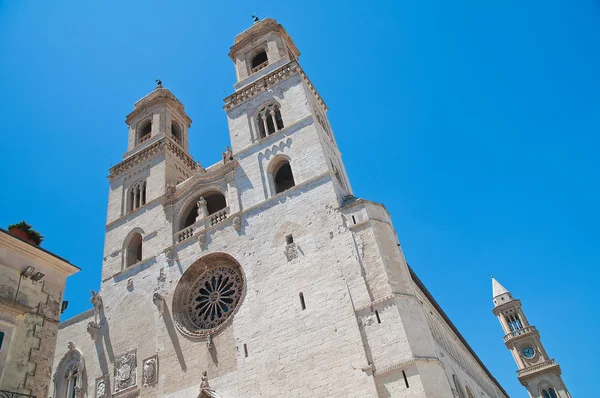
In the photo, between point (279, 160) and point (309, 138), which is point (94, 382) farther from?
point (309, 138)

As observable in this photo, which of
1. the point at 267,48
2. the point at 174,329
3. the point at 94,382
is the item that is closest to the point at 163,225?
the point at 174,329

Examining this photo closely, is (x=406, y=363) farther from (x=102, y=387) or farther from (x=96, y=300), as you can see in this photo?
(x=96, y=300)

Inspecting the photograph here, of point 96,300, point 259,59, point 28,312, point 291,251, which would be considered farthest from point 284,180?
point 28,312

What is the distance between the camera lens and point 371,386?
530 inches

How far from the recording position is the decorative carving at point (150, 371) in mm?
17484

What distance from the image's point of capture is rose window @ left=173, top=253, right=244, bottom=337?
708 inches

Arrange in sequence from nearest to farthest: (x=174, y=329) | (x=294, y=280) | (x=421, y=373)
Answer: (x=421, y=373)
(x=294, y=280)
(x=174, y=329)

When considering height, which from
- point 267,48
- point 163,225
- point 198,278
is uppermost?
point 267,48

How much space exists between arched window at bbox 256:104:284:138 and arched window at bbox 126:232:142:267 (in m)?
8.06

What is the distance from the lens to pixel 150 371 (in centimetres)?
1767

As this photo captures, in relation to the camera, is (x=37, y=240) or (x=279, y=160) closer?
(x=37, y=240)

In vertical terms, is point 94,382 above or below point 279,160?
below

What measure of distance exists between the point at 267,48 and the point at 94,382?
18.2m

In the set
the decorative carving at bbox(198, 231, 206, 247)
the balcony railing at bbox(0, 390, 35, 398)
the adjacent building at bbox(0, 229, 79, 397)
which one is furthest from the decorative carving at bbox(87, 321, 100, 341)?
the balcony railing at bbox(0, 390, 35, 398)
